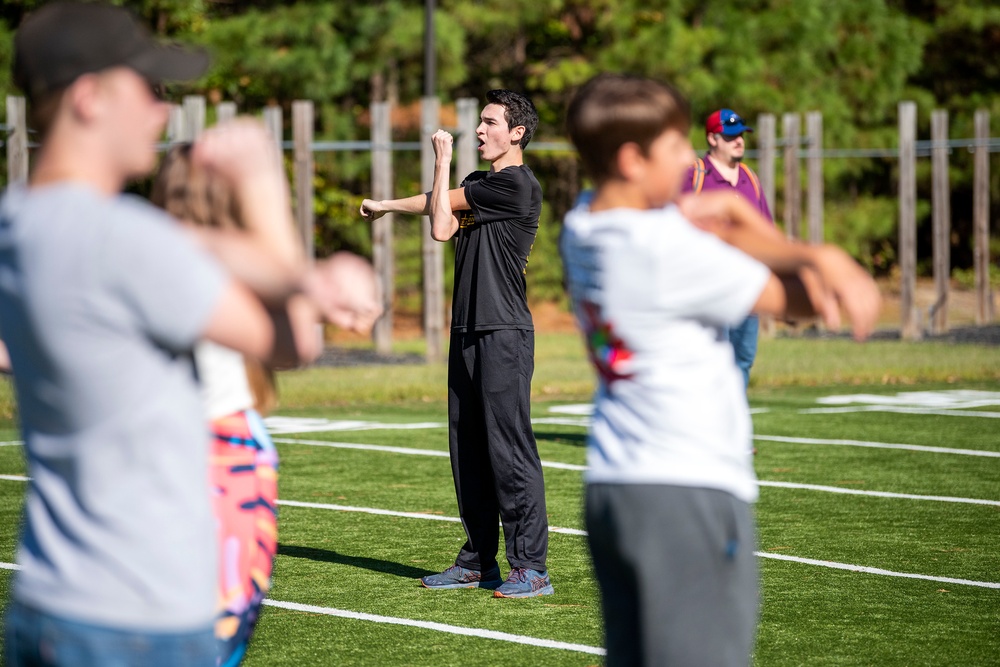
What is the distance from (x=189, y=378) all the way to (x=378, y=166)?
651 inches

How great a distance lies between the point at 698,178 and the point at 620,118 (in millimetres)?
6810

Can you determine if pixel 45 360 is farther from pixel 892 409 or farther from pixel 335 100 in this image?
pixel 335 100

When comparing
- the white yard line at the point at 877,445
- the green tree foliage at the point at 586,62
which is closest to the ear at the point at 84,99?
the white yard line at the point at 877,445

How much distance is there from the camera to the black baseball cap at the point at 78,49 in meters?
2.39

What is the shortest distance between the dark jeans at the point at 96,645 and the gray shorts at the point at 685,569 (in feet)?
3.22

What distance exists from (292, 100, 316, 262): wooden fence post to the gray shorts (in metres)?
15.7

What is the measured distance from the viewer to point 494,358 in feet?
22.2

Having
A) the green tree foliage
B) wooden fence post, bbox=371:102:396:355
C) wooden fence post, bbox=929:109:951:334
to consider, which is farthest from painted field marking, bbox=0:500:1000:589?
the green tree foliage

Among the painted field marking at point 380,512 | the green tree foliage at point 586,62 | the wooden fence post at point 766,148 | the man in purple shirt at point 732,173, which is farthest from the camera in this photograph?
the green tree foliage at point 586,62

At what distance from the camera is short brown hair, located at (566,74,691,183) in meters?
3.09

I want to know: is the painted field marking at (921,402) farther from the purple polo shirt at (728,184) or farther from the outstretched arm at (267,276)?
the outstretched arm at (267,276)

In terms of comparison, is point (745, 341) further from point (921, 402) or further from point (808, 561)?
point (921, 402)

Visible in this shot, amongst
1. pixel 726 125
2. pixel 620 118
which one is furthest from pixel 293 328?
pixel 726 125

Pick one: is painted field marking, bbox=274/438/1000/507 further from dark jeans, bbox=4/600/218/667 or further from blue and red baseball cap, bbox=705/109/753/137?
dark jeans, bbox=4/600/218/667
